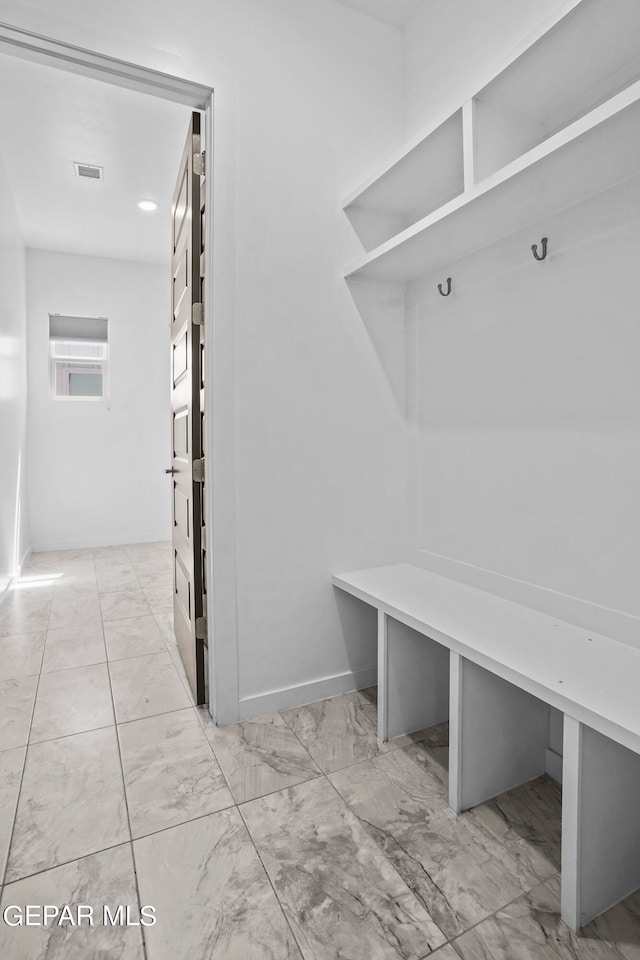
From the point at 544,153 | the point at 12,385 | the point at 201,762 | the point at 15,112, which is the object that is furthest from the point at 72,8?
the point at 12,385

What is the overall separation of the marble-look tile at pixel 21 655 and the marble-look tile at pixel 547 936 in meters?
2.19

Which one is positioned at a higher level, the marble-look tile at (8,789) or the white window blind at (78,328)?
the white window blind at (78,328)

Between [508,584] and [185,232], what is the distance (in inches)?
79.9

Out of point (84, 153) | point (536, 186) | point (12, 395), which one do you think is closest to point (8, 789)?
point (536, 186)

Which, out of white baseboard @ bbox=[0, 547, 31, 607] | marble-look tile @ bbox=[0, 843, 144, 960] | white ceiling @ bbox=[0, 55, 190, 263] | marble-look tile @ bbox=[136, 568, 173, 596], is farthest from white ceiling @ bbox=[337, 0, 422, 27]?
white baseboard @ bbox=[0, 547, 31, 607]

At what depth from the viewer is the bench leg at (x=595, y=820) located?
114 cm

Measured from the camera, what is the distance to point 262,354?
201 cm

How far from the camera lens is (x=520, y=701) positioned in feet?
5.28

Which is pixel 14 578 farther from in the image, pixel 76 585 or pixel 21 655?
pixel 21 655

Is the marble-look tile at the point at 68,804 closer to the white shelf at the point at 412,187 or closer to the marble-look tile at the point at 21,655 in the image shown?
the marble-look tile at the point at 21,655

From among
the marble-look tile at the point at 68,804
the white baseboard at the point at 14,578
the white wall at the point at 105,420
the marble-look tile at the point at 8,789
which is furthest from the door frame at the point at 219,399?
the white wall at the point at 105,420

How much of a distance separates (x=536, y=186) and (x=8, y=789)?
2387 millimetres

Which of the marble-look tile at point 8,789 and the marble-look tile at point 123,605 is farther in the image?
the marble-look tile at point 123,605

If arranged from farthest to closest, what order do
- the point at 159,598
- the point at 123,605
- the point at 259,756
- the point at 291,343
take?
the point at 159,598 < the point at 123,605 < the point at 291,343 < the point at 259,756
